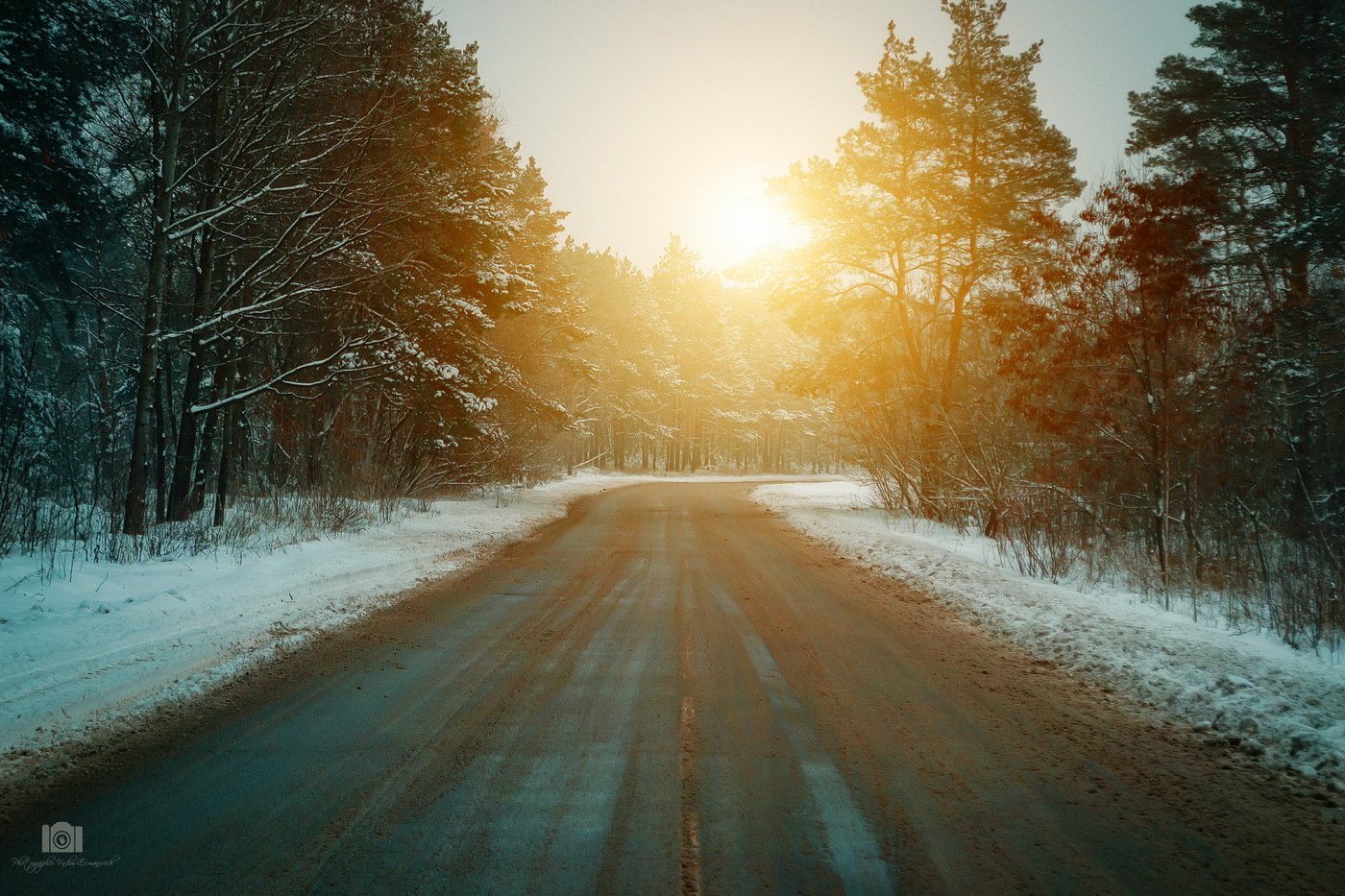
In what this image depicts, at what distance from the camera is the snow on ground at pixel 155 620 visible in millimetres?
4660

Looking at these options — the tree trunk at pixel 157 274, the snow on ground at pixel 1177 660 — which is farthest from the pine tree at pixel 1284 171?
the tree trunk at pixel 157 274

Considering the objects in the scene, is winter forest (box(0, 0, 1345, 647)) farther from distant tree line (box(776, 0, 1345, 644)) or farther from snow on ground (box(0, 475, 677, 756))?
snow on ground (box(0, 475, 677, 756))

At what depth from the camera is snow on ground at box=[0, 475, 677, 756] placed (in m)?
4.66

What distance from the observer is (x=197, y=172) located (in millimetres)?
12516

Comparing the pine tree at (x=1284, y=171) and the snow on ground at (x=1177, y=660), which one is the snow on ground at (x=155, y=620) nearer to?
the snow on ground at (x=1177, y=660)

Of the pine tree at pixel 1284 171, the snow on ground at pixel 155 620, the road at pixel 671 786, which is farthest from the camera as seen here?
the pine tree at pixel 1284 171

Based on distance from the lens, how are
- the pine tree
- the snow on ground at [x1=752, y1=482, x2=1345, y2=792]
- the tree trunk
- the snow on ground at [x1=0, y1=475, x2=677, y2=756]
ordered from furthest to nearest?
1. the pine tree
2. the tree trunk
3. the snow on ground at [x1=0, y1=475, x2=677, y2=756]
4. the snow on ground at [x1=752, y1=482, x2=1345, y2=792]

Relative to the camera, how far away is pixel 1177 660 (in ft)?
18.6

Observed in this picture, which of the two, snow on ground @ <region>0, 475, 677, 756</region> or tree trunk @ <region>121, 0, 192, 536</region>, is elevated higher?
tree trunk @ <region>121, 0, 192, 536</region>

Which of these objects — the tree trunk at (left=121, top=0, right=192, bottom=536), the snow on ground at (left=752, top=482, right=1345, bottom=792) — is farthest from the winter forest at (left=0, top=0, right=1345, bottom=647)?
the snow on ground at (left=752, top=482, right=1345, bottom=792)

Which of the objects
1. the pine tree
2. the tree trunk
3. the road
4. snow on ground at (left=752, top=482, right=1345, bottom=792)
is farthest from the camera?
the pine tree

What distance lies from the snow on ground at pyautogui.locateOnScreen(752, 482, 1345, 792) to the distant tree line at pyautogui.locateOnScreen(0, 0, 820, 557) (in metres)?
10.4

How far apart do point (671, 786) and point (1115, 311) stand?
11321 mm

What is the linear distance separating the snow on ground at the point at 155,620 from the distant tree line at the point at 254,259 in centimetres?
140
